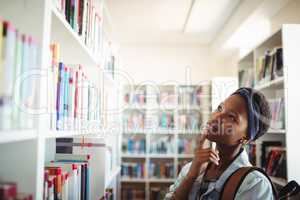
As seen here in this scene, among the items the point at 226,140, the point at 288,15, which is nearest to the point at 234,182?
the point at 226,140

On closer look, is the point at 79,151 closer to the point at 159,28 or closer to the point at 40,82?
the point at 40,82

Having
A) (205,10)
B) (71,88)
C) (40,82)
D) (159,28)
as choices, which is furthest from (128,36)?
(40,82)

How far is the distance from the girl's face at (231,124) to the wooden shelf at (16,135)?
0.85 metres

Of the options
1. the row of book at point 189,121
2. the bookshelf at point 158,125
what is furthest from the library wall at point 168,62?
the row of book at point 189,121

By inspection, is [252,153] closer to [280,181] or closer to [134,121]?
[280,181]

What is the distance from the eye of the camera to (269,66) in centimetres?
227

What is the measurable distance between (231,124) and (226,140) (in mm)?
84

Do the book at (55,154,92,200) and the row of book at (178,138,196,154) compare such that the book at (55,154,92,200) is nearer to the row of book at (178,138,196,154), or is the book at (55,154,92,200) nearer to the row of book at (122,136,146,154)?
the row of book at (122,136,146,154)

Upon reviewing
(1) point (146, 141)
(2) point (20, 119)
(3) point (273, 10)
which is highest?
(3) point (273, 10)

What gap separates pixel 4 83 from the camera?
0.69 m

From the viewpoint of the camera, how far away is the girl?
129 centimetres

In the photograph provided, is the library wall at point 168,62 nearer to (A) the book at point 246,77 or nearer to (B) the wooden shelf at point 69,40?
(A) the book at point 246,77

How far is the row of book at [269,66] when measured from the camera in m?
2.10

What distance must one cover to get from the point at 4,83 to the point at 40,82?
163mm
